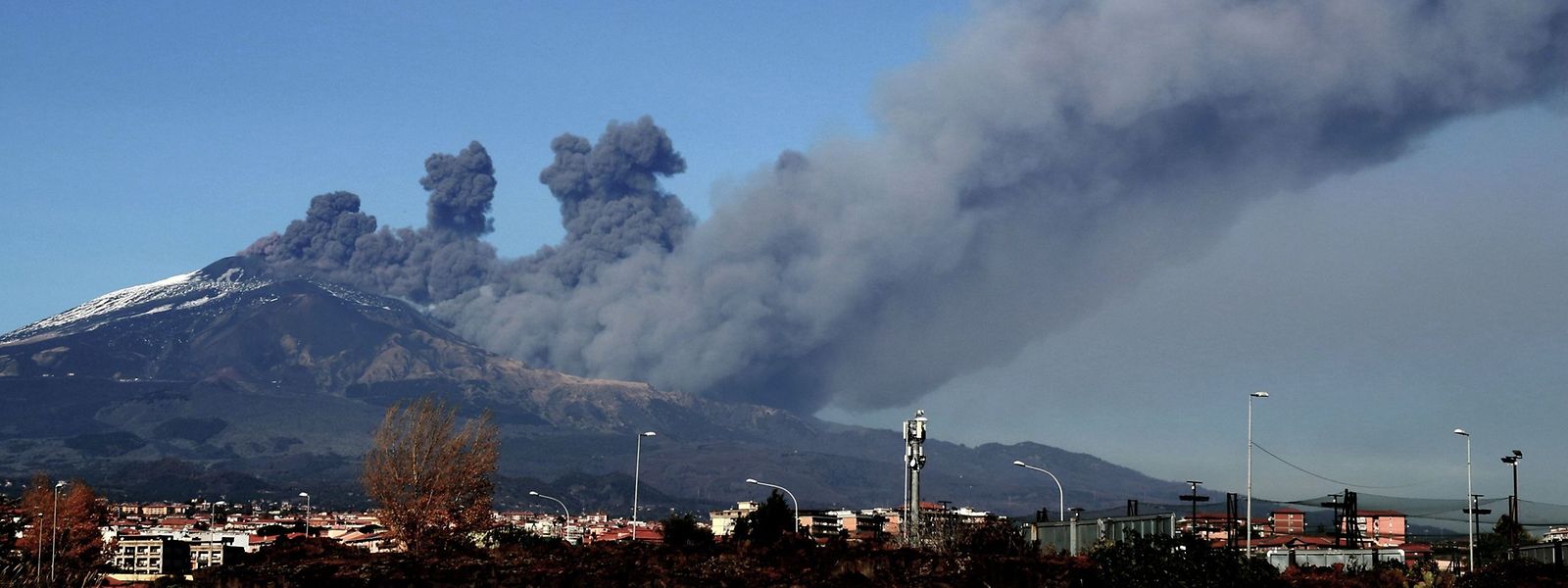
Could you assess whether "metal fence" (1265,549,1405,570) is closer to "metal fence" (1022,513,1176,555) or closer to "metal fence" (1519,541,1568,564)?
"metal fence" (1519,541,1568,564)

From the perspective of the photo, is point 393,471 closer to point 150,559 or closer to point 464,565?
point 464,565

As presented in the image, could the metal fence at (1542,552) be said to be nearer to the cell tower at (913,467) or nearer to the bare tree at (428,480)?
the cell tower at (913,467)

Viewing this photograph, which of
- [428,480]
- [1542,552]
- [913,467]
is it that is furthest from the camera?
[913,467]

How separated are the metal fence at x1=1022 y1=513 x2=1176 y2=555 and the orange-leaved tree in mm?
49318

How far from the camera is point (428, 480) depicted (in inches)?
2464

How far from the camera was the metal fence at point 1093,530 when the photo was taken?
48.0 m

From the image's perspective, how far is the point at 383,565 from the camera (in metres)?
47.4

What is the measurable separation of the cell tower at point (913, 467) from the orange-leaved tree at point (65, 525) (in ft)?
133

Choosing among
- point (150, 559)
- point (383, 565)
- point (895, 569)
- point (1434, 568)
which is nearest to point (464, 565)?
point (383, 565)

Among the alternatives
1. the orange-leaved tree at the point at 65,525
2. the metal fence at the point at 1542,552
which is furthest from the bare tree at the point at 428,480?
the metal fence at the point at 1542,552

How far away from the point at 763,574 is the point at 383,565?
37.8ft

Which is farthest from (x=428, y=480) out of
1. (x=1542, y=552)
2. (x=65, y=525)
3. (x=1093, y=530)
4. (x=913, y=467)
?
(x=1542, y=552)

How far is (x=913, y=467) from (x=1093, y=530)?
15.5 metres

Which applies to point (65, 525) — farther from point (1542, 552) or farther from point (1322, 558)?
point (1542, 552)
